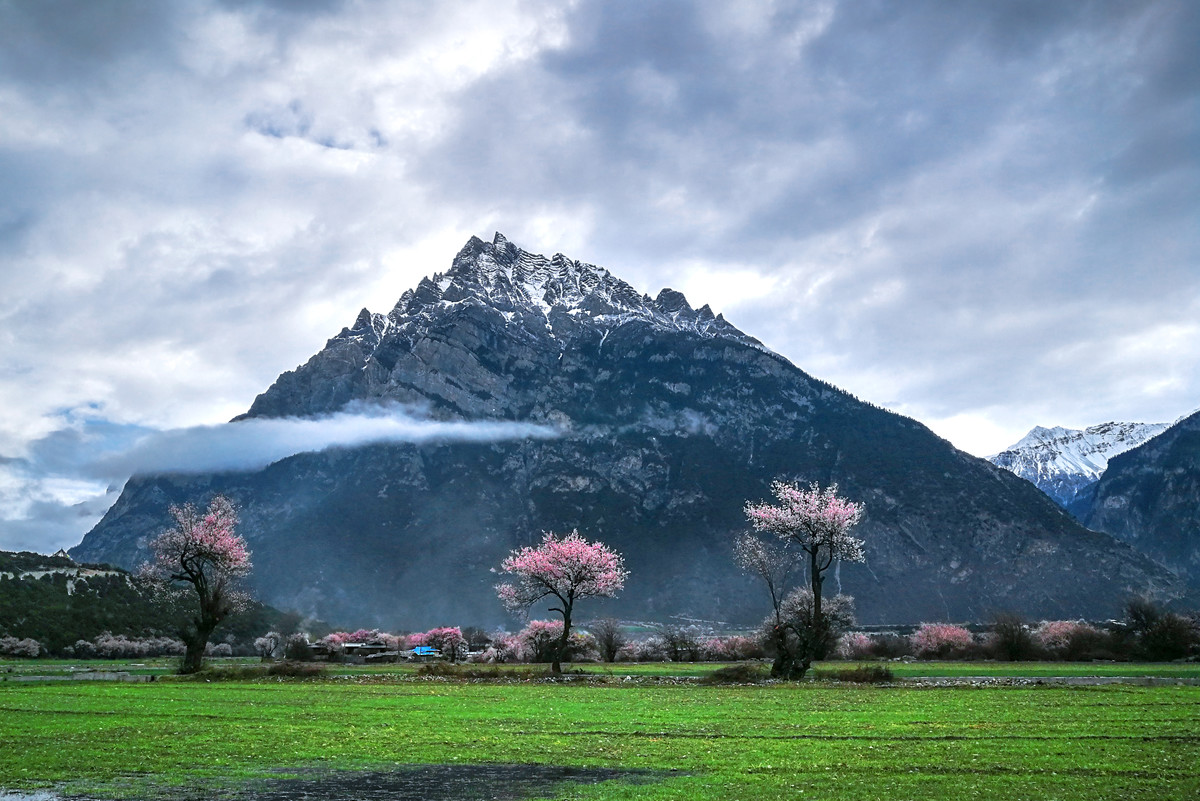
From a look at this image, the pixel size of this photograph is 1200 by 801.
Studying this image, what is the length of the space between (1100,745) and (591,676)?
35.6 m

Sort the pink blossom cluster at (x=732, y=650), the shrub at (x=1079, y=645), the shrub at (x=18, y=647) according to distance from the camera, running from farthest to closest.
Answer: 1. the shrub at (x=18, y=647)
2. the pink blossom cluster at (x=732, y=650)
3. the shrub at (x=1079, y=645)

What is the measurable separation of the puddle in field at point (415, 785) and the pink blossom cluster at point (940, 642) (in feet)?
230

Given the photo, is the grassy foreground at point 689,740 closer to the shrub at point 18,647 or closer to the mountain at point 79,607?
the shrub at point 18,647

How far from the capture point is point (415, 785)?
45.2 ft

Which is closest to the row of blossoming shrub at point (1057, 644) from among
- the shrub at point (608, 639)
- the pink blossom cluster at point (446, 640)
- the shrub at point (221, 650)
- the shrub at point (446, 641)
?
the shrub at point (608, 639)

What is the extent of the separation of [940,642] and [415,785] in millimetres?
74757

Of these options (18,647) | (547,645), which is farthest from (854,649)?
(18,647)

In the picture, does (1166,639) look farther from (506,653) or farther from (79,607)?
(79,607)

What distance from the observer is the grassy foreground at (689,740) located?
13.3 meters

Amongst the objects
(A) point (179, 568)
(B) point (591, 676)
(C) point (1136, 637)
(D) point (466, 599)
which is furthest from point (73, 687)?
(D) point (466, 599)

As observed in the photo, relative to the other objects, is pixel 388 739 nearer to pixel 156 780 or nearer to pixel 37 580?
pixel 156 780

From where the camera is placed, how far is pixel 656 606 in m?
193

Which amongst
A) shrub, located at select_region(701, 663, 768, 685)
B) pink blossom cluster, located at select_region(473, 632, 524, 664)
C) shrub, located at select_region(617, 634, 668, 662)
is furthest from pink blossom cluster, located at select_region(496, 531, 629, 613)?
pink blossom cluster, located at select_region(473, 632, 524, 664)

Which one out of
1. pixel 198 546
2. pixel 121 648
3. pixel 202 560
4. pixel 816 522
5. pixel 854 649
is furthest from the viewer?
pixel 121 648
